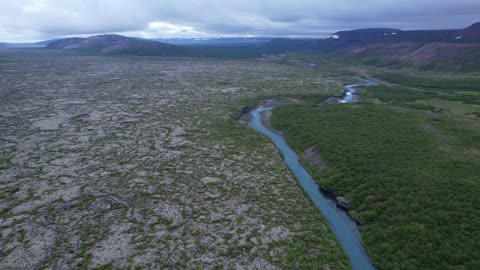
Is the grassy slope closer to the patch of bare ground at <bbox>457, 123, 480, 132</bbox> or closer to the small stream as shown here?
the patch of bare ground at <bbox>457, 123, 480, 132</bbox>

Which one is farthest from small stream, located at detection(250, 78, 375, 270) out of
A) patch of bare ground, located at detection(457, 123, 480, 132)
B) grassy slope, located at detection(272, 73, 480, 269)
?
patch of bare ground, located at detection(457, 123, 480, 132)

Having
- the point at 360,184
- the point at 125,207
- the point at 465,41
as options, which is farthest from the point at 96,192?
the point at 465,41

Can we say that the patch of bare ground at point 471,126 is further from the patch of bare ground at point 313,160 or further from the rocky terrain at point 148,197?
the rocky terrain at point 148,197

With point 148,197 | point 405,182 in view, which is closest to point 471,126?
point 405,182

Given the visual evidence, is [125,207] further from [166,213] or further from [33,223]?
[33,223]

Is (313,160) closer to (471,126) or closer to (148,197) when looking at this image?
(148,197)

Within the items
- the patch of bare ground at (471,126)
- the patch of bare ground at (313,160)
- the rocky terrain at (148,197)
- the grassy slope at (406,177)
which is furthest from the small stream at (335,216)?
the patch of bare ground at (471,126)
